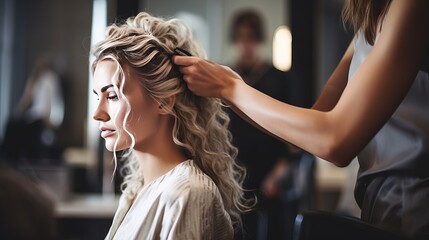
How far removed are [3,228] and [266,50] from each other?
463 cm

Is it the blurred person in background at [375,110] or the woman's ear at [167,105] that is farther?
the woman's ear at [167,105]

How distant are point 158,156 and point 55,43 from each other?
5102mm

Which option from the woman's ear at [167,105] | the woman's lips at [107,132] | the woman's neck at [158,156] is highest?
the woman's ear at [167,105]

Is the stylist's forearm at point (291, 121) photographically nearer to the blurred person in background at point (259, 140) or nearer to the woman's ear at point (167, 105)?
the woman's ear at point (167, 105)

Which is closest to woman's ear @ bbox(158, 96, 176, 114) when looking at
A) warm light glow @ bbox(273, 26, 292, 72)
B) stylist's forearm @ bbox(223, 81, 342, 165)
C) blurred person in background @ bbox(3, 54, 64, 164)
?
stylist's forearm @ bbox(223, 81, 342, 165)

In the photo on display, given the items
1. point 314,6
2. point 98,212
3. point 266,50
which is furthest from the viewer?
point 266,50

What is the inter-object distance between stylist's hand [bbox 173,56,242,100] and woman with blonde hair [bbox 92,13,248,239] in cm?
11

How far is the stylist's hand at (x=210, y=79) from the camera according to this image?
1.04 metres

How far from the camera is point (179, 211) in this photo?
Result: 1028 millimetres

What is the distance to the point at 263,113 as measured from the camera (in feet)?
3.16

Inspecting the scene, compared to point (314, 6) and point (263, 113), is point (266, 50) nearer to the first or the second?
point (314, 6)

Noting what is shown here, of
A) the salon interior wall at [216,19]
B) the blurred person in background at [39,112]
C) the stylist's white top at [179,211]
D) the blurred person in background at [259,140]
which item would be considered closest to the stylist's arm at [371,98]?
the stylist's white top at [179,211]

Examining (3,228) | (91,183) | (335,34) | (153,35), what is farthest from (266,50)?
(3,228)

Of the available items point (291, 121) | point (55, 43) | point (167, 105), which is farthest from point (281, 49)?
point (291, 121)
